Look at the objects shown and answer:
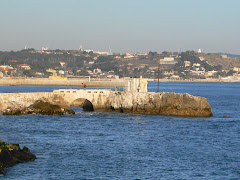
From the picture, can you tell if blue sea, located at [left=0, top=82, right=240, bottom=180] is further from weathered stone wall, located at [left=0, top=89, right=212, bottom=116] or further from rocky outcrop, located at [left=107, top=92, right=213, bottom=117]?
weathered stone wall, located at [left=0, top=89, right=212, bottom=116]

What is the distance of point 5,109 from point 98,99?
1105cm

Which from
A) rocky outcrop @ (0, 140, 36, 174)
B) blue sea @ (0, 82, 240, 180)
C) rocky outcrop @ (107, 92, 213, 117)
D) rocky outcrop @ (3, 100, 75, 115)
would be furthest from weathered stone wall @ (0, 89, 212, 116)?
rocky outcrop @ (0, 140, 36, 174)

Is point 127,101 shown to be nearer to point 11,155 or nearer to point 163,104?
point 163,104

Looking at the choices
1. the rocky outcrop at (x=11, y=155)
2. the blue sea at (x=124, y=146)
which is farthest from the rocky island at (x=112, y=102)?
the rocky outcrop at (x=11, y=155)

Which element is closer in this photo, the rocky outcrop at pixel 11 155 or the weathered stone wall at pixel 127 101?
the rocky outcrop at pixel 11 155

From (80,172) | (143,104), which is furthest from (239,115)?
(80,172)

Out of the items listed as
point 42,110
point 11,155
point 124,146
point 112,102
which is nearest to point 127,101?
point 112,102

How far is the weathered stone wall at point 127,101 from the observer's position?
193 feet

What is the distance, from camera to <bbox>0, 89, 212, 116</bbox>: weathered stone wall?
5872cm

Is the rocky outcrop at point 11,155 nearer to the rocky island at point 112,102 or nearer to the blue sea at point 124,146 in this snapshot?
the blue sea at point 124,146

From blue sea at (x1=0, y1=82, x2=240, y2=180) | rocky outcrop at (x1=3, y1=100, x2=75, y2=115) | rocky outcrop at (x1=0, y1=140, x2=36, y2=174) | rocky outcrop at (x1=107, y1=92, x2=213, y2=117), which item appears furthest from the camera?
rocky outcrop at (x1=107, y1=92, x2=213, y2=117)

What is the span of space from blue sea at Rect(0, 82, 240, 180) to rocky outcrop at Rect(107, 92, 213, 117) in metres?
2.03

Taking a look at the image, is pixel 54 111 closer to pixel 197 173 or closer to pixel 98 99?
pixel 98 99

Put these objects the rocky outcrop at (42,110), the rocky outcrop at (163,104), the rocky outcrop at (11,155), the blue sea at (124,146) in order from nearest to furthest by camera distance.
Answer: the rocky outcrop at (11,155) → the blue sea at (124,146) → the rocky outcrop at (42,110) → the rocky outcrop at (163,104)
